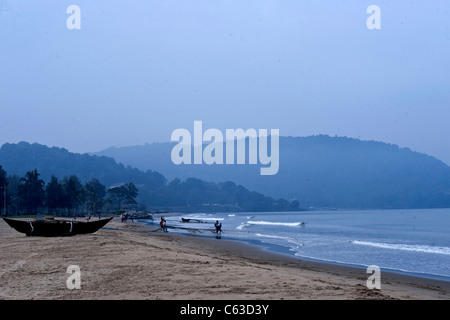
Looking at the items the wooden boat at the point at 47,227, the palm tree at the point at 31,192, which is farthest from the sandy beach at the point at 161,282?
the palm tree at the point at 31,192

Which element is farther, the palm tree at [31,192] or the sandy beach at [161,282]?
the palm tree at [31,192]

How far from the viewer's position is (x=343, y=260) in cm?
2248

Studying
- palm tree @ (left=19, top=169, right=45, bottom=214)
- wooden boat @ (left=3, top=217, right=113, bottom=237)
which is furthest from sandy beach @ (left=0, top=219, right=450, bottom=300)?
palm tree @ (left=19, top=169, right=45, bottom=214)

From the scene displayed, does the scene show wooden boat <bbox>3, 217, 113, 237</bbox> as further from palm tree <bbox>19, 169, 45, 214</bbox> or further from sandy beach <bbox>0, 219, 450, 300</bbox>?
palm tree <bbox>19, 169, 45, 214</bbox>

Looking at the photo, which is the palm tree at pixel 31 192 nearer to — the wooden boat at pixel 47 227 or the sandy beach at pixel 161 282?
the wooden boat at pixel 47 227

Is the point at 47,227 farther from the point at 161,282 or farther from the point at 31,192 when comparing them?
the point at 31,192

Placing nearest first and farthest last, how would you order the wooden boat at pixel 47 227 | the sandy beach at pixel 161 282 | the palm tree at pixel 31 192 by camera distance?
the sandy beach at pixel 161 282 → the wooden boat at pixel 47 227 → the palm tree at pixel 31 192

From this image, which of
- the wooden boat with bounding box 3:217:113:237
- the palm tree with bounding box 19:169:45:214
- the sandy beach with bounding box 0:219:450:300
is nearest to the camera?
the sandy beach with bounding box 0:219:450:300
